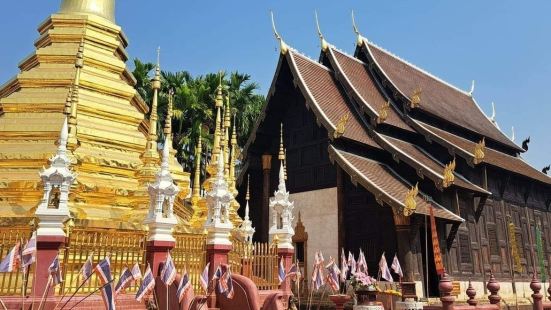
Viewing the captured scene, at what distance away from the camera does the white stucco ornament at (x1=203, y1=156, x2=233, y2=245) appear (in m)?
8.59

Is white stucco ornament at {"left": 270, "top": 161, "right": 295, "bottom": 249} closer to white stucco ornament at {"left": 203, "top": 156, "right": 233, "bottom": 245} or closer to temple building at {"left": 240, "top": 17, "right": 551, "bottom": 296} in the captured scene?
white stucco ornament at {"left": 203, "top": 156, "right": 233, "bottom": 245}

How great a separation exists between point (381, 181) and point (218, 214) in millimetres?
6970

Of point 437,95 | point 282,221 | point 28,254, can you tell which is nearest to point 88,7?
point 282,221

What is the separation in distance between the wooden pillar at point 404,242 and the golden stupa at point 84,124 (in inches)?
215

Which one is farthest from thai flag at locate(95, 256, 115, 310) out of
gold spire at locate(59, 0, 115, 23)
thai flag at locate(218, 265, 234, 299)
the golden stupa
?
gold spire at locate(59, 0, 115, 23)

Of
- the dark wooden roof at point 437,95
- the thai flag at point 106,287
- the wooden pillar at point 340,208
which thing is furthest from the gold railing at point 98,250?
the dark wooden roof at point 437,95

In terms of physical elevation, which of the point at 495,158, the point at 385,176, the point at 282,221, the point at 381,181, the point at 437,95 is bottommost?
the point at 282,221

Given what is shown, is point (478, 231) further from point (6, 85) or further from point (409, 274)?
point (6, 85)

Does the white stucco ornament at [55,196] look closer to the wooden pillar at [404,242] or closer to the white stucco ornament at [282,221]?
the white stucco ornament at [282,221]

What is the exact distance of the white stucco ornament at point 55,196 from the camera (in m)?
6.89

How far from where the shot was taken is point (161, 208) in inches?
311

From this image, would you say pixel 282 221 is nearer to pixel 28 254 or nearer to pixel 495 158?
pixel 28 254

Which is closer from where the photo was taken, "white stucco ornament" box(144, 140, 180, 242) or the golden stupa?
"white stucco ornament" box(144, 140, 180, 242)

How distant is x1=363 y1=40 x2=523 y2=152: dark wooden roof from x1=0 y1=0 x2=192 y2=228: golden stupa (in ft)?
34.4
